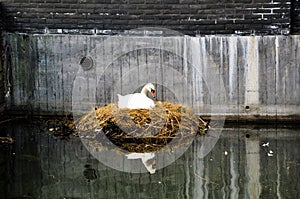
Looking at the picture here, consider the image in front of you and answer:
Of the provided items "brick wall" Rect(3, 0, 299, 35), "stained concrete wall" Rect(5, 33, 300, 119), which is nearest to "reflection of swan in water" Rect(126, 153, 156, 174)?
"stained concrete wall" Rect(5, 33, 300, 119)

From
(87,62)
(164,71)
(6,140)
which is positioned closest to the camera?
(6,140)

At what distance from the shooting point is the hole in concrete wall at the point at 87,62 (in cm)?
1257

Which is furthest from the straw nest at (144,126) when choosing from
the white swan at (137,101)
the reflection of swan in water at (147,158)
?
the reflection of swan in water at (147,158)

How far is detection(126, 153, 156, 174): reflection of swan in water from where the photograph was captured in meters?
9.62

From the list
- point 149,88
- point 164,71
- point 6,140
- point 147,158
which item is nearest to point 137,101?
point 149,88

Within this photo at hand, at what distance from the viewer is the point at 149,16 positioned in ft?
40.9

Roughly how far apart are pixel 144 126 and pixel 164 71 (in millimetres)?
1598

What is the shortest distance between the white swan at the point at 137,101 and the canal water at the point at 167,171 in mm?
1029

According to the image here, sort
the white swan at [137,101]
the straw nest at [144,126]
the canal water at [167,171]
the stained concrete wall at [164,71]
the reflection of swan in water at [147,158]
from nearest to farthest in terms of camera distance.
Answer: the canal water at [167,171] < the reflection of swan in water at [147,158] < the straw nest at [144,126] < the white swan at [137,101] < the stained concrete wall at [164,71]

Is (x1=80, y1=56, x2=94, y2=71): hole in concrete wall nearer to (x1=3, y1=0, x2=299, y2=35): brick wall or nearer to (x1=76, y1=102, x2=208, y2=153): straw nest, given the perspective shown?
(x1=3, y1=0, x2=299, y2=35): brick wall

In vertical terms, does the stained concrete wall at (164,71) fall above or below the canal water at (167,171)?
above

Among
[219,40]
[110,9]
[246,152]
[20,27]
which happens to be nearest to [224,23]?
[219,40]

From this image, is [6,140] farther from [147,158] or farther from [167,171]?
[167,171]

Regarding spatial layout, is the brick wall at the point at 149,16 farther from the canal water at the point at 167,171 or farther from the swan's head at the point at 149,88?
the canal water at the point at 167,171
